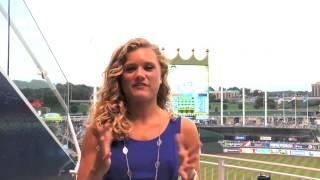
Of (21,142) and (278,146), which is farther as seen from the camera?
(278,146)

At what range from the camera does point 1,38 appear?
9.32 ft

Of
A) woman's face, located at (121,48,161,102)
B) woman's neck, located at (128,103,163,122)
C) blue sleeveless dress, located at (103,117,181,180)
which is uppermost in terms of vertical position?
woman's face, located at (121,48,161,102)

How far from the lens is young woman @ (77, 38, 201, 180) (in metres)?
1.42

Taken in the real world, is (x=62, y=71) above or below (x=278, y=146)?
above

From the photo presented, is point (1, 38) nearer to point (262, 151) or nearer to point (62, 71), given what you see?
point (62, 71)

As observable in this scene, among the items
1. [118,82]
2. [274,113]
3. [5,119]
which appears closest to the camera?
[118,82]

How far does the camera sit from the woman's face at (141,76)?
1.54 meters

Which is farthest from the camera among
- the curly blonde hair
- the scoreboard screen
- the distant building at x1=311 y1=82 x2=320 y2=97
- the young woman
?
the distant building at x1=311 y1=82 x2=320 y2=97

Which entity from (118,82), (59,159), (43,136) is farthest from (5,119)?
(59,159)

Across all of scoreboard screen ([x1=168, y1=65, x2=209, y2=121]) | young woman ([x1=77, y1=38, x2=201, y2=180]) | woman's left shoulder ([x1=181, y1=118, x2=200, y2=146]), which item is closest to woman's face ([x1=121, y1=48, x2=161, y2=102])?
young woman ([x1=77, y1=38, x2=201, y2=180])

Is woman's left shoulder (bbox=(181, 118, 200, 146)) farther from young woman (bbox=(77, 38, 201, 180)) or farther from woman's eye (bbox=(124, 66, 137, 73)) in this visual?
woman's eye (bbox=(124, 66, 137, 73))

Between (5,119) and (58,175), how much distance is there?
5.34ft

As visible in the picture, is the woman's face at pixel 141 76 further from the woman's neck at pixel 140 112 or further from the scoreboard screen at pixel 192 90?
the scoreboard screen at pixel 192 90

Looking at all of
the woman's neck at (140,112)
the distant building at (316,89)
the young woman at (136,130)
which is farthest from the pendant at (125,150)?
the distant building at (316,89)
